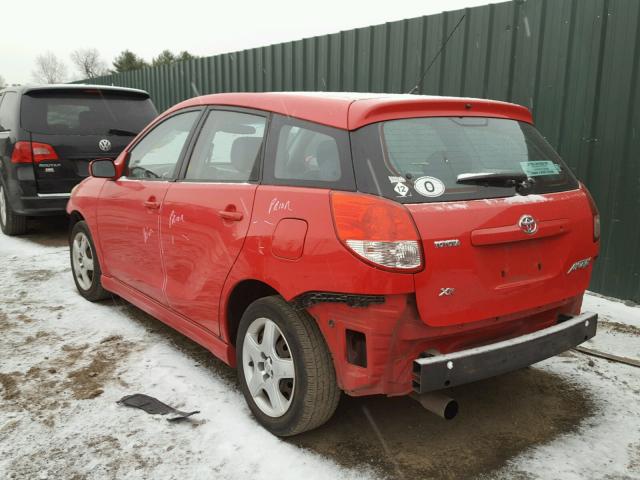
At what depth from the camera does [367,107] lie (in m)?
2.49

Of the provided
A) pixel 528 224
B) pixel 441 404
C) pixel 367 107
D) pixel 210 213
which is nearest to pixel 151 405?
pixel 210 213

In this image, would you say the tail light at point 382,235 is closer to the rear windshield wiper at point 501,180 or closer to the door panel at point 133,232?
the rear windshield wiper at point 501,180

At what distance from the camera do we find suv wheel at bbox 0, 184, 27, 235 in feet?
25.1

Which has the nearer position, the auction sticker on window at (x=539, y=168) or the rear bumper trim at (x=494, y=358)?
the rear bumper trim at (x=494, y=358)

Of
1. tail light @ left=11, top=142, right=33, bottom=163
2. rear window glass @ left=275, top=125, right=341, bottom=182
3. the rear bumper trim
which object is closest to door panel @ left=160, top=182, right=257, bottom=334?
rear window glass @ left=275, top=125, right=341, bottom=182

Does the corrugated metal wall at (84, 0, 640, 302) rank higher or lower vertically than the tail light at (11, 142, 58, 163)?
higher

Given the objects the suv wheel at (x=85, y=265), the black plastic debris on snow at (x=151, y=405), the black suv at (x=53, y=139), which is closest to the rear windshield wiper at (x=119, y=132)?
the black suv at (x=53, y=139)

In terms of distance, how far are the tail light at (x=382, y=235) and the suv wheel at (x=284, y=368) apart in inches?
19.7

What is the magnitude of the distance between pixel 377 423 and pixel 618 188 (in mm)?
3409

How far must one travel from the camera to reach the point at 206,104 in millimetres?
3506

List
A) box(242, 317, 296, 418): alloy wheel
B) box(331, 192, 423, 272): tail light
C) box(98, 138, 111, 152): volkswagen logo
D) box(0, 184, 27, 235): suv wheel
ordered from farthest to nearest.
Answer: box(0, 184, 27, 235): suv wheel, box(98, 138, 111, 152): volkswagen logo, box(242, 317, 296, 418): alloy wheel, box(331, 192, 423, 272): tail light

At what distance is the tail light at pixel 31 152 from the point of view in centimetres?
670

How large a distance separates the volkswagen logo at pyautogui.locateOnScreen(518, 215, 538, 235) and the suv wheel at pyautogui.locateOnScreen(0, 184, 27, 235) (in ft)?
23.6

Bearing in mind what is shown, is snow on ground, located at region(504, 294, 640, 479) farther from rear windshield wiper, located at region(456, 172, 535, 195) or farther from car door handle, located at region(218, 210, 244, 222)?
car door handle, located at region(218, 210, 244, 222)
